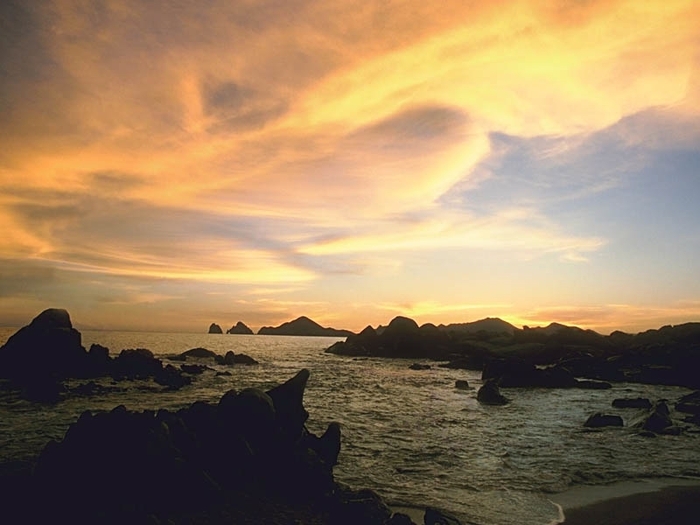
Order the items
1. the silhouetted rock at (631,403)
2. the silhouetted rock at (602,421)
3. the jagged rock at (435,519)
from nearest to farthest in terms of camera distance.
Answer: the jagged rock at (435,519), the silhouetted rock at (602,421), the silhouetted rock at (631,403)

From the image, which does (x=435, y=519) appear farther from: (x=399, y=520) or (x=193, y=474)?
(x=193, y=474)

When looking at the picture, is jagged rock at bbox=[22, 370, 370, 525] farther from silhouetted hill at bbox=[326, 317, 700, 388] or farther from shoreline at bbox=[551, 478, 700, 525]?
silhouetted hill at bbox=[326, 317, 700, 388]

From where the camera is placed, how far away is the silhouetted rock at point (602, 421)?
29.4 meters

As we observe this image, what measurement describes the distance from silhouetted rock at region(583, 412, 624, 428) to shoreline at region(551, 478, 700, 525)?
12176 millimetres

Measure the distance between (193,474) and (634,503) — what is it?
44.5ft

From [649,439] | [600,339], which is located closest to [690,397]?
[649,439]

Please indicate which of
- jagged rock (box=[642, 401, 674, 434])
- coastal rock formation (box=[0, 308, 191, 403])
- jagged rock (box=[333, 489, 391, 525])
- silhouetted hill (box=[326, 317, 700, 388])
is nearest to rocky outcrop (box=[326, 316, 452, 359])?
silhouetted hill (box=[326, 317, 700, 388])

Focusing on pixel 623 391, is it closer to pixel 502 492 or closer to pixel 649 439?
pixel 649 439

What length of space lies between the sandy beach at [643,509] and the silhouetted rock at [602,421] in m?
13.6

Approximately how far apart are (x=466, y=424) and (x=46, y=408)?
28971 mm

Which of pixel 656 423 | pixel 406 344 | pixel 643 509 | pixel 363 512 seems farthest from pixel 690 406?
pixel 406 344

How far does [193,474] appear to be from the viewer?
1267 cm

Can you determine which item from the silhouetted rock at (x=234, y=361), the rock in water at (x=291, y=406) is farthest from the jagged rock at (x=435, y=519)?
the silhouetted rock at (x=234, y=361)

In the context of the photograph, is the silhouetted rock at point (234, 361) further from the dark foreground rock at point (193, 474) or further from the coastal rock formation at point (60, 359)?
the dark foreground rock at point (193, 474)
